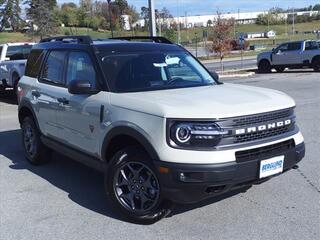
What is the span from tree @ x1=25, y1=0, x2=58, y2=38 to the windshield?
179ft

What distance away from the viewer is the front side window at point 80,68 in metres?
5.81

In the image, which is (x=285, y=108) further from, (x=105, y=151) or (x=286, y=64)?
(x=286, y=64)

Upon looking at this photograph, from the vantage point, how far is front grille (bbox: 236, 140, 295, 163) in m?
4.65

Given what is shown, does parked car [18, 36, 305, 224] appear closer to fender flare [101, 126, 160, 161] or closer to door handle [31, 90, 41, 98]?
fender flare [101, 126, 160, 161]

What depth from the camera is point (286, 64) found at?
95.0ft

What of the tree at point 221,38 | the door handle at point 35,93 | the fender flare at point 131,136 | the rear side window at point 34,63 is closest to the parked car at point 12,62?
the rear side window at point 34,63

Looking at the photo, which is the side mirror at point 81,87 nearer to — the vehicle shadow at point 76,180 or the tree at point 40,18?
the vehicle shadow at point 76,180

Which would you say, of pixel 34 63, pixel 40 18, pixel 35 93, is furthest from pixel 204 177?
pixel 40 18

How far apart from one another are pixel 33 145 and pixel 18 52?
34.7 ft

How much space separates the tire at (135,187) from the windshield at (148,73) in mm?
868

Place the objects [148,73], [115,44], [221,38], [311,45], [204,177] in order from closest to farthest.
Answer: [204,177] < [148,73] < [115,44] < [311,45] < [221,38]

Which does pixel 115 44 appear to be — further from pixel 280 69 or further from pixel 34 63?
pixel 280 69

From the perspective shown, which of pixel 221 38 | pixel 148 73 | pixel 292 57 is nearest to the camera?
pixel 148 73

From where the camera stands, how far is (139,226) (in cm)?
495
